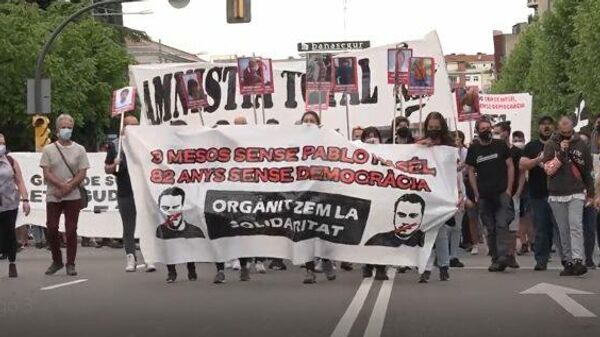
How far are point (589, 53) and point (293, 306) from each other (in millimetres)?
44358

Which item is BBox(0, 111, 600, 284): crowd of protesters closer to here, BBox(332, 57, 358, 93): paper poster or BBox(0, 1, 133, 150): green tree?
BBox(332, 57, 358, 93): paper poster

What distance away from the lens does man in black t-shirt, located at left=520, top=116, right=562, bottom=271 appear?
14898 millimetres

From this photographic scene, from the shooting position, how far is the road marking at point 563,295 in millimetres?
10125

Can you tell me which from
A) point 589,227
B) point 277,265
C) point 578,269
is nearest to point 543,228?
point 589,227

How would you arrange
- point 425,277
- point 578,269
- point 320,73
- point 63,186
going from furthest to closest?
1. point 320,73
2. point 63,186
3. point 578,269
4. point 425,277

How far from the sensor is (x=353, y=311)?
10258 millimetres

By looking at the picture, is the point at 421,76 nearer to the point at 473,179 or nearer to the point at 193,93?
the point at 193,93

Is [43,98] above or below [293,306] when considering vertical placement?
above

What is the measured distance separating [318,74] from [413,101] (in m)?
3.32

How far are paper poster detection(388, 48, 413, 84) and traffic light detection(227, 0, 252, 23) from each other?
5.21 m

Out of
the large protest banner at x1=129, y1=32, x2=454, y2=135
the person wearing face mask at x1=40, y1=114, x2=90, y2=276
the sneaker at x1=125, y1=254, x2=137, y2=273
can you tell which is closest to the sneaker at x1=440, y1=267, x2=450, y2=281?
the sneaker at x1=125, y1=254, x2=137, y2=273

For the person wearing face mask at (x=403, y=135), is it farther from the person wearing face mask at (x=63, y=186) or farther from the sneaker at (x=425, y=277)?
the person wearing face mask at (x=63, y=186)

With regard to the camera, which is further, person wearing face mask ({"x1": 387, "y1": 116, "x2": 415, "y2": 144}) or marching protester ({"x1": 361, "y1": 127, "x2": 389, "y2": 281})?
person wearing face mask ({"x1": 387, "y1": 116, "x2": 415, "y2": 144})

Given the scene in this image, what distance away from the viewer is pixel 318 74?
761 inches
